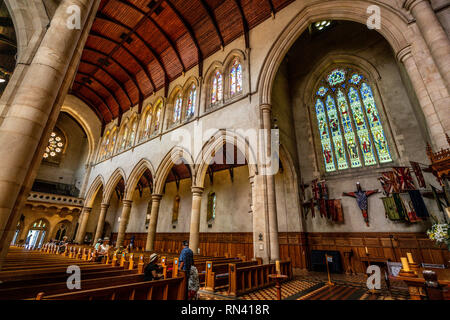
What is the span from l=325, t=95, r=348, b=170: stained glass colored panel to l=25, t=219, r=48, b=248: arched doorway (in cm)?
2076

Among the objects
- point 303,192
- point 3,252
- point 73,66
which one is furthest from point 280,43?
point 3,252

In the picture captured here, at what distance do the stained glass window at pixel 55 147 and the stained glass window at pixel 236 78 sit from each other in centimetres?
1756

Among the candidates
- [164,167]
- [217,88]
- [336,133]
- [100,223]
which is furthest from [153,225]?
[336,133]

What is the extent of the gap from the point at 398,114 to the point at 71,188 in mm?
23697

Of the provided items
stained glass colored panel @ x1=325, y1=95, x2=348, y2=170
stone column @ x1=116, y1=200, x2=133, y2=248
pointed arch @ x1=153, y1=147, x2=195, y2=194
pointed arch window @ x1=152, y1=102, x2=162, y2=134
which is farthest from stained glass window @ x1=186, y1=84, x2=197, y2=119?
stained glass colored panel @ x1=325, y1=95, x2=348, y2=170

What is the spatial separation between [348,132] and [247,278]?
26.4ft

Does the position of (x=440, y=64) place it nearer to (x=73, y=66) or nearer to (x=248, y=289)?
(x=248, y=289)

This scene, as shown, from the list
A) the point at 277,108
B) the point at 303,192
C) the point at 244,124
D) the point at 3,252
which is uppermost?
the point at 277,108

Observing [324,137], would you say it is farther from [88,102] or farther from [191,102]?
[88,102]

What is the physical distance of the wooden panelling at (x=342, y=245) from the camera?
6871 millimetres

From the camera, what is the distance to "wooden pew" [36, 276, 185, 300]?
207cm

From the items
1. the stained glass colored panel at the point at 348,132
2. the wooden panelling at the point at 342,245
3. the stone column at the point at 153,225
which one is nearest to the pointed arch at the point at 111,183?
the stone column at the point at 153,225

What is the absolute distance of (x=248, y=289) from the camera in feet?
16.4

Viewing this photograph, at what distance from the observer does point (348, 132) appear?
9.57 metres
